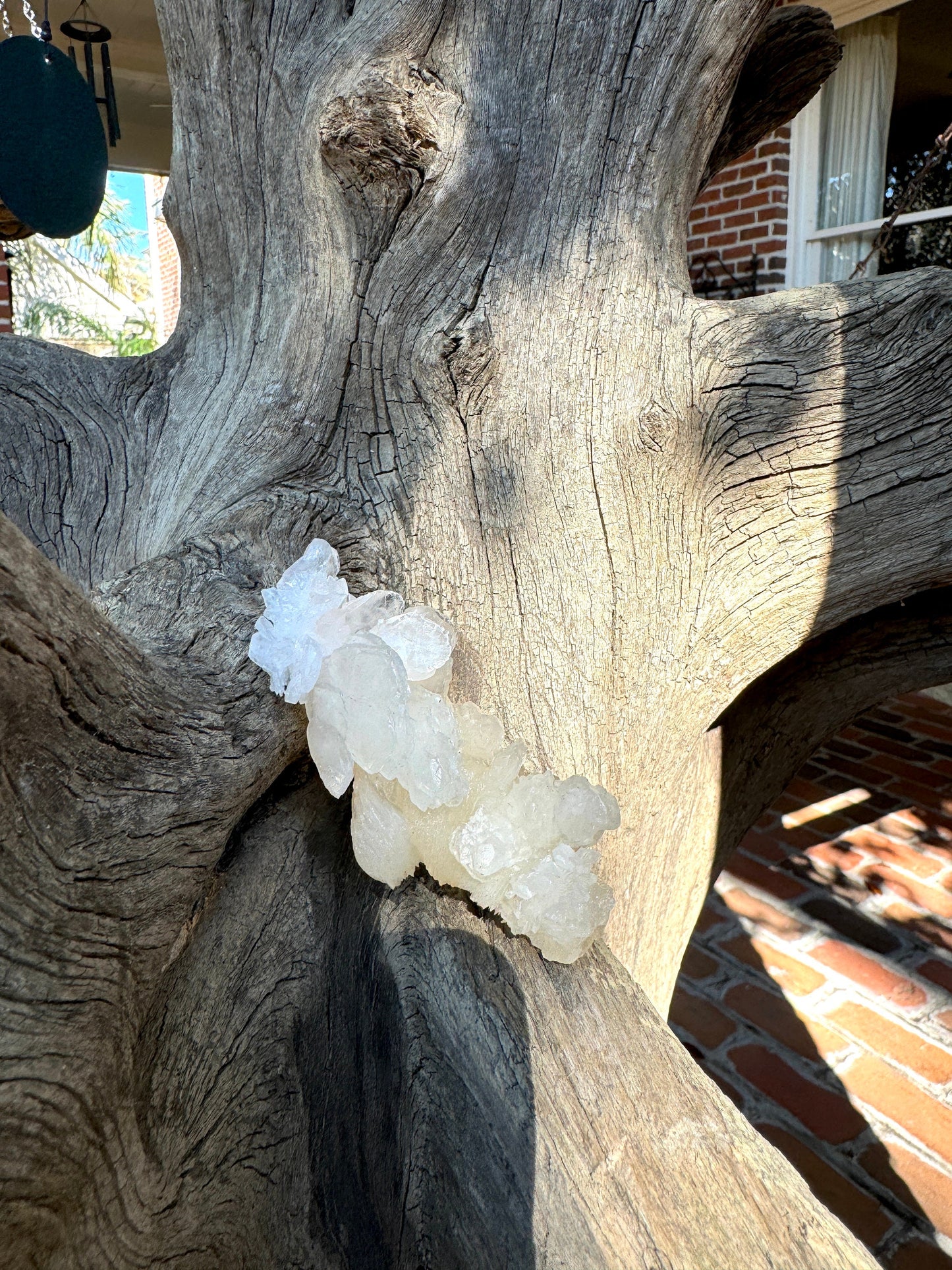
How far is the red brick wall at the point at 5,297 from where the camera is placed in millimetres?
5755

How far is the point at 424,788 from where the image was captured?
40.2 inches

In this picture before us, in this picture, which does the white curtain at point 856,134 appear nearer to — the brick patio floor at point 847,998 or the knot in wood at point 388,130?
the brick patio floor at point 847,998

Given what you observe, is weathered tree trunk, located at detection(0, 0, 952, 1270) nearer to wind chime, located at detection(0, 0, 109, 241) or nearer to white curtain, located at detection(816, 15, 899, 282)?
wind chime, located at detection(0, 0, 109, 241)

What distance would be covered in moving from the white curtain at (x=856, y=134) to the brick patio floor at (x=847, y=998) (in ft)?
11.9

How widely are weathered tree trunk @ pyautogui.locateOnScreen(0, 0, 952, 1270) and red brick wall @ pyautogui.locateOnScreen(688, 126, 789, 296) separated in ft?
15.8

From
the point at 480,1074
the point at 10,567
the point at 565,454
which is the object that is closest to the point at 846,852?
the point at 565,454

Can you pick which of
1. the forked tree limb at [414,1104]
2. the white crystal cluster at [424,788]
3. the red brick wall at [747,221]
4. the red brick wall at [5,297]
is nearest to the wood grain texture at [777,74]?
the white crystal cluster at [424,788]

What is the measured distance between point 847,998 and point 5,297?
19.3 feet

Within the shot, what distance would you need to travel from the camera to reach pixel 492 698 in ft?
4.13

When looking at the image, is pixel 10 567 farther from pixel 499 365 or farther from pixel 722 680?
pixel 722 680

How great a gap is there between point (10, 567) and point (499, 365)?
2.75ft

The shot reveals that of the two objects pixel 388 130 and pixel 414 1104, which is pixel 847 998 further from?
pixel 388 130

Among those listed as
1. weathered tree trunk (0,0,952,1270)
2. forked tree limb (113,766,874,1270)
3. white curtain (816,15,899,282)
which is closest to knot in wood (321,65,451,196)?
weathered tree trunk (0,0,952,1270)

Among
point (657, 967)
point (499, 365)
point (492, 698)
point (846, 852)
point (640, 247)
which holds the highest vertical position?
point (640, 247)
